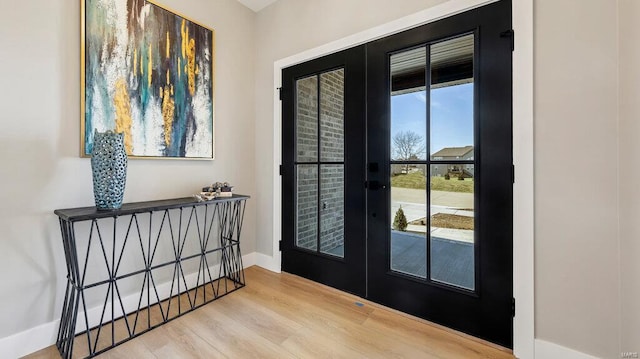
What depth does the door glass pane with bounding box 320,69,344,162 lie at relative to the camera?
2.23 metres

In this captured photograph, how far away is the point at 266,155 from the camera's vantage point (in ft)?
9.18

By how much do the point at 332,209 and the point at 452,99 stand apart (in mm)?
1262

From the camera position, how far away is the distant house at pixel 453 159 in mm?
1671

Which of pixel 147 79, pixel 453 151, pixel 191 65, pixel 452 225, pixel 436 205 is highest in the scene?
pixel 191 65

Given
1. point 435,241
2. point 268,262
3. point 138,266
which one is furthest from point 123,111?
point 435,241

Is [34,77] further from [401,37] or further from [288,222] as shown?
[401,37]

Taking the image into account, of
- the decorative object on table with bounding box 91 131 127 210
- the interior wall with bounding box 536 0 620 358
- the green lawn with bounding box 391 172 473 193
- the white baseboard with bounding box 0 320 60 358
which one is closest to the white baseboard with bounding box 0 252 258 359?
the white baseboard with bounding box 0 320 60 358

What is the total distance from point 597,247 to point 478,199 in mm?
560

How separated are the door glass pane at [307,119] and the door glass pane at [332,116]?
2.8 inches

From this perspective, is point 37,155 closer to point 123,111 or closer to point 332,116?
point 123,111

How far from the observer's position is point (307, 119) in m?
2.48

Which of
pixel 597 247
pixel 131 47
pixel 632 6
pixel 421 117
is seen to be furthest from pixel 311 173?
pixel 632 6

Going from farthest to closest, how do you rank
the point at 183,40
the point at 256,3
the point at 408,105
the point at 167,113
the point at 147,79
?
the point at 256,3, the point at 183,40, the point at 167,113, the point at 147,79, the point at 408,105

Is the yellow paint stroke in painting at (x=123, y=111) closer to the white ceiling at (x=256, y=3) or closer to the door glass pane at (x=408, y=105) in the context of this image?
the white ceiling at (x=256, y=3)
